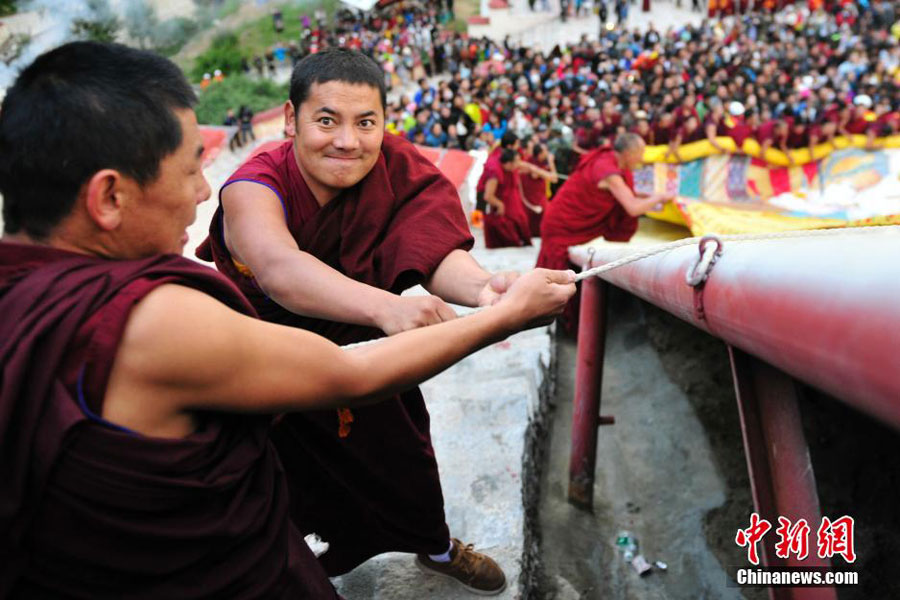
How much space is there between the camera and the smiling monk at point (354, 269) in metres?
1.50

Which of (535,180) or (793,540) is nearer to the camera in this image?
(793,540)

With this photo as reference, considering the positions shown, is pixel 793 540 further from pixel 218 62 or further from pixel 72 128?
pixel 218 62

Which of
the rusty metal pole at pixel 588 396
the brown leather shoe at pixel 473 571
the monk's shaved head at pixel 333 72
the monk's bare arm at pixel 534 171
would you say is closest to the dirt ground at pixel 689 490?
the rusty metal pole at pixel 588 396

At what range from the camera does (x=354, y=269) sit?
1.65m

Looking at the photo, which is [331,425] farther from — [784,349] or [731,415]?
[731,415]

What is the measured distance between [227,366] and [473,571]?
1.38 metres

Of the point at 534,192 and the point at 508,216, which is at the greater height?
the point at 534,192

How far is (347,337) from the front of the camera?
1744 mm

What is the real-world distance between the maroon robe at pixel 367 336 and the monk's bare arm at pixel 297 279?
0.09 meters

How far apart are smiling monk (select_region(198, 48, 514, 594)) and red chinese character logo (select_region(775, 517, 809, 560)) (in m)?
0.77

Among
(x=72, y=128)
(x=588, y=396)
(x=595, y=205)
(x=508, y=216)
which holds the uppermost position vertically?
(x=72, y=128)

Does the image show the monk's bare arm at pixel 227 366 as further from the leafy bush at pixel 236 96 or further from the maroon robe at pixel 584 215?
the leafy bush at pixel 236 96

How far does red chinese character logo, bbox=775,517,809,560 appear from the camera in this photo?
4.31 ft

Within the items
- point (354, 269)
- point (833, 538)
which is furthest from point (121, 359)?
point (833, 538)
